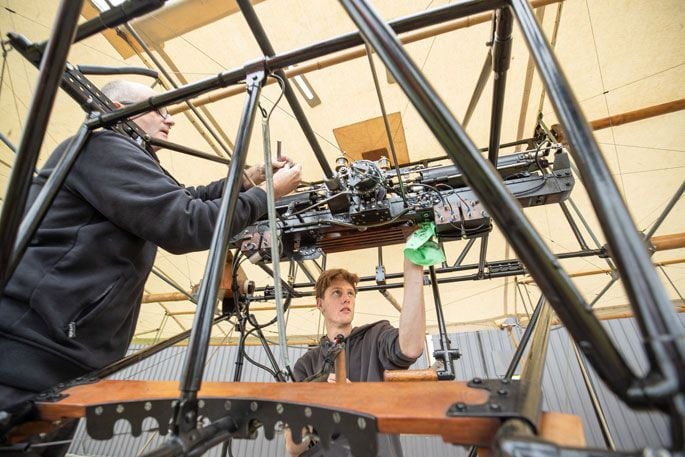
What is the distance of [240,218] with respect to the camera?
2.39ft

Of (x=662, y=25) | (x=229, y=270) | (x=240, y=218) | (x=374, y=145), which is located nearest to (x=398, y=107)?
(x=374, y=145)

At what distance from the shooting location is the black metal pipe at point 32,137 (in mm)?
412

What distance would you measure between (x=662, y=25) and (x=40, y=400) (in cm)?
390

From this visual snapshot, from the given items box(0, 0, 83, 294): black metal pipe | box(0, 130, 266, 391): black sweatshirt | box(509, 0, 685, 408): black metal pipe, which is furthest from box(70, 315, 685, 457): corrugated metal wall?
box(509, 0, 685, 408): black metal pipe

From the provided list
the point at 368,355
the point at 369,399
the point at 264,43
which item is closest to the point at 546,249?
the point at 369,399

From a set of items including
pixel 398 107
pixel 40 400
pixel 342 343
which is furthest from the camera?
pixel 398 107

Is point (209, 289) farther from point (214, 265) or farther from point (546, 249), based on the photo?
point (546, 249)

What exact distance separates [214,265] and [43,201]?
1.27 feet

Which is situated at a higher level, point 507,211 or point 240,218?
point 240,218

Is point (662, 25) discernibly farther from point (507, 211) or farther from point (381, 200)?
point (507, 211)

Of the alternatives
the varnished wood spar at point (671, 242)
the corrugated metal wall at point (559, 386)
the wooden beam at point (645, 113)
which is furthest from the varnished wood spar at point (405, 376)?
the corrugated metal wall at point (559, 386)

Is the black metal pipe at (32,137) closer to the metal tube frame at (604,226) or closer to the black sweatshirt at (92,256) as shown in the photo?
the black sweatshirt at (92,256)

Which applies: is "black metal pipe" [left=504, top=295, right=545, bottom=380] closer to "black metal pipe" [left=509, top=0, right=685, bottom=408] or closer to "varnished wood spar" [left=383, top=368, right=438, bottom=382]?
"varnished wood spar" [left=383, top=368, right=438, bottom=382]

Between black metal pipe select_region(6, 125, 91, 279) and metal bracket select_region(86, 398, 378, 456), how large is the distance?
265 mm
